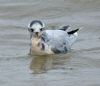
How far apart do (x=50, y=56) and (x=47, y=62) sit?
0.38m

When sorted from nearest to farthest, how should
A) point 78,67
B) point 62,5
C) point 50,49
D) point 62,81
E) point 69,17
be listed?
point 62,81 → point 78,67 → point 50,49 → point 69,17 → point 62,5

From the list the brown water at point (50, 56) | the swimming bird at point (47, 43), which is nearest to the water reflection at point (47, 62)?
the brown water at point (50, 56)

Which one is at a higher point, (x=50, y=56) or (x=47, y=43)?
(x=47, y=43)

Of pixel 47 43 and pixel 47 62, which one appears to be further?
pixel 47 43

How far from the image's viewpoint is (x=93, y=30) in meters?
12.1

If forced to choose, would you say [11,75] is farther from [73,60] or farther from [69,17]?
[69,17]

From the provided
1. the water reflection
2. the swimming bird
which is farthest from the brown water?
the swimming bird

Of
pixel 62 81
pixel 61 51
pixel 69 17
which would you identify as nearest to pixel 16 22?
pixel 69 17

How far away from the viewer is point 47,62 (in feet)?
33.8

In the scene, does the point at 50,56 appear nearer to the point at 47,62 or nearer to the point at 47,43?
the point at 47,43

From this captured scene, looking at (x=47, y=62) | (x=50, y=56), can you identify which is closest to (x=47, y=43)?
(x=50, y=56)

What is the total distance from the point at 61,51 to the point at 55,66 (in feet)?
3.25

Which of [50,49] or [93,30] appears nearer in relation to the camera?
[50,49]

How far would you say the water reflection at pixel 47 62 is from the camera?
32.0ft
